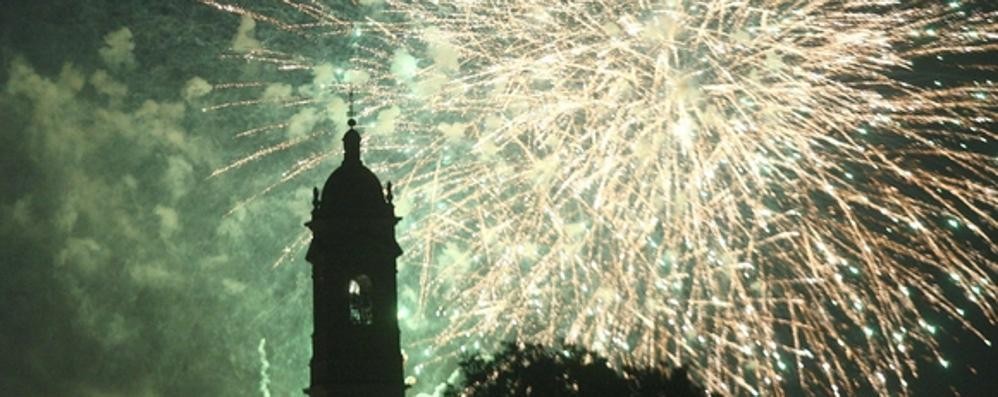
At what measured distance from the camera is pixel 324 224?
4156 centimetres

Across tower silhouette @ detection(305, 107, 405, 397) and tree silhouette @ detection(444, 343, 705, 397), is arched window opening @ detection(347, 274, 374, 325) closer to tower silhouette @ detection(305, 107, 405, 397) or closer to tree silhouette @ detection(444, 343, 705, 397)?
tower silhouette @ detection(305, 107, 405, 397)

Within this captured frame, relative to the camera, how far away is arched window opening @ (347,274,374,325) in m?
41.6

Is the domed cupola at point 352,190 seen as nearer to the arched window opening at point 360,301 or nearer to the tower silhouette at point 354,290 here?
the tower silhouette at point 354,290

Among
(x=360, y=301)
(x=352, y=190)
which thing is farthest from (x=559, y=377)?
(x=352, y=190)

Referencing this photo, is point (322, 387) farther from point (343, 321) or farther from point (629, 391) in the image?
point (629, 391)

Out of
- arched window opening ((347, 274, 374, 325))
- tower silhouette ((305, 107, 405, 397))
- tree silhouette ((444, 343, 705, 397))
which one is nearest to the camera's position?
tree silhouette ((444, 343, 705, 397))

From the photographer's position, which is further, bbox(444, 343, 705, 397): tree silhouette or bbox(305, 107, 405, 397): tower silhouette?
bbox(305, 107, 405, 397): tower silhouette

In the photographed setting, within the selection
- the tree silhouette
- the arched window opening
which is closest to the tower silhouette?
the arched window opening

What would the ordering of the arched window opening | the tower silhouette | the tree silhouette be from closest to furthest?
1. the tree silhouette
2. the tower silhouette
3. the arched window opening

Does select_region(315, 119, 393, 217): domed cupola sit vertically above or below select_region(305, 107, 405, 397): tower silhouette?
above

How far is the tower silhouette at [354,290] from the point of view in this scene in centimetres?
4088

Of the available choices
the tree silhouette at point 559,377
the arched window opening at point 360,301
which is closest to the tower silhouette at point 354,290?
the arched window opening at point 360,301

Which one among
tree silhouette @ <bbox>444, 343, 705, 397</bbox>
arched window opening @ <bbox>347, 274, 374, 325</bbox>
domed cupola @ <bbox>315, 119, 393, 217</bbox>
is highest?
domed cupola @ <bbox>315, 119, 393, 217</bbox>

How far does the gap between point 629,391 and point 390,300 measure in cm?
924
